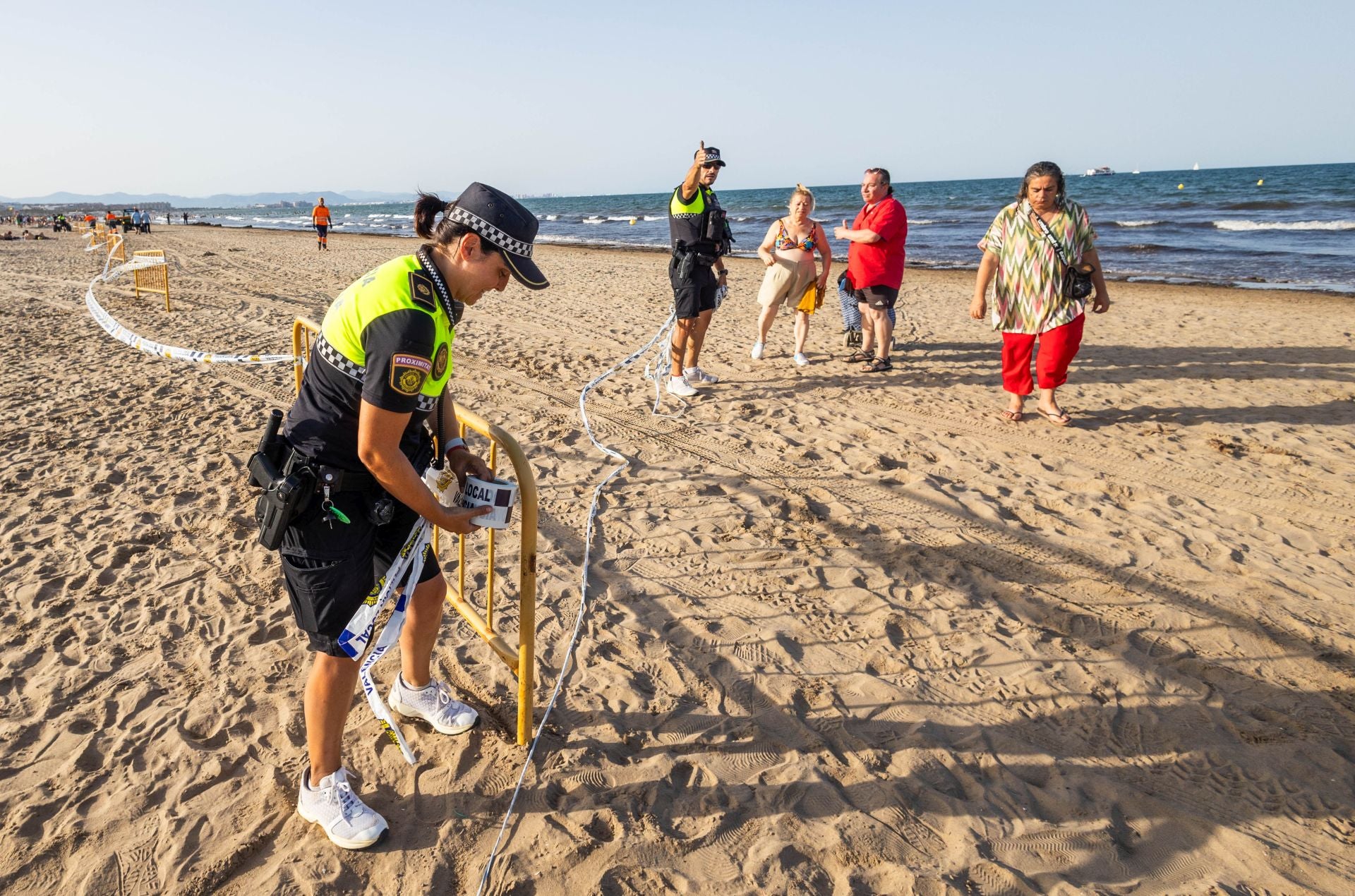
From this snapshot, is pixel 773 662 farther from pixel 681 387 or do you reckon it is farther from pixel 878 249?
pixel 878 249

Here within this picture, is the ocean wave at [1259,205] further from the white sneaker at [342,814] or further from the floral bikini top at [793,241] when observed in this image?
the white sneaker at [342,814]

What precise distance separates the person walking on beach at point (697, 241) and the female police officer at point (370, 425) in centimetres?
421

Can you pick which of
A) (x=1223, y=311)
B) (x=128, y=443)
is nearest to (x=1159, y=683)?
(x=128, y=443)

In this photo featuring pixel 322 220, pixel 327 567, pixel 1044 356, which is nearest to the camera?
pixel 327 567

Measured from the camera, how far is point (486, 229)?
2.07 metres

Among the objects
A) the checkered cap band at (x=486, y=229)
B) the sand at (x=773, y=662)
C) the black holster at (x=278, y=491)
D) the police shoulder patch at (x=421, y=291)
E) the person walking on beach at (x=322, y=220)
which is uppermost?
the person walking on beach at (x=322, y=220)

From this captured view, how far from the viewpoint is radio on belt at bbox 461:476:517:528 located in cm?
231

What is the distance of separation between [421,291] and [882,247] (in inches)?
241

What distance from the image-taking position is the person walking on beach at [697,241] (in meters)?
6.25

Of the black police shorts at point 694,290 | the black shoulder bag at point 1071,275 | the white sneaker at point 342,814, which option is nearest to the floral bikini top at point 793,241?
the black police shorts at point 694,290

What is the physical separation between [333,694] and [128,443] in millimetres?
4812

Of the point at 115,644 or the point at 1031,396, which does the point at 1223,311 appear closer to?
the point at 1031,396

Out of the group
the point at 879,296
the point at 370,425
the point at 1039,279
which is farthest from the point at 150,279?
the point at 370,425

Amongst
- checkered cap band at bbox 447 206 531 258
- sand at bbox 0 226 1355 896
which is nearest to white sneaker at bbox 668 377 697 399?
sand at bbox 0 226 1355 896
